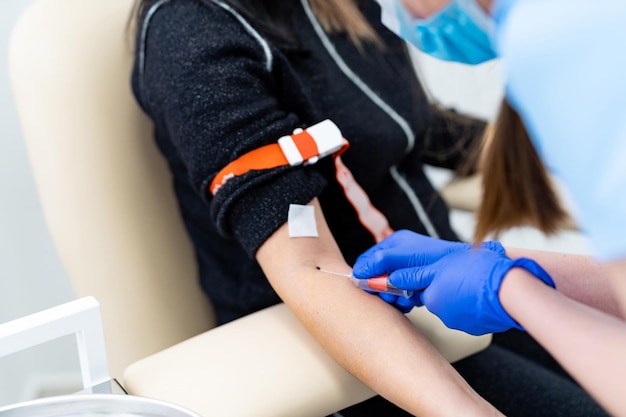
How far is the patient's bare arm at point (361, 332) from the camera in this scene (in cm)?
77

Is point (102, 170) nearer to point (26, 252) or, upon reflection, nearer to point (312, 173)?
point (312, 173)

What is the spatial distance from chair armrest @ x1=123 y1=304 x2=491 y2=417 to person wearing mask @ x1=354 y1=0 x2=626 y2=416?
0.33ft

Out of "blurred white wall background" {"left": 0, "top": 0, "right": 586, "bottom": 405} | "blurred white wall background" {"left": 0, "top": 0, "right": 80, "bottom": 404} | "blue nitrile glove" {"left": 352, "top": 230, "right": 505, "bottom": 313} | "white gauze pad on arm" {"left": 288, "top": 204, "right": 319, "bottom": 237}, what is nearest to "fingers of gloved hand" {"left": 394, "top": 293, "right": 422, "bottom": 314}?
"blue nitrile glove" {"left": 352, "top": 230, "right": 505, "bottom": 313}

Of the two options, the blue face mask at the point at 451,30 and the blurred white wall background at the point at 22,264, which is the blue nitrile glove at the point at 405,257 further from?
the blurred white wall background at the point at 22,264

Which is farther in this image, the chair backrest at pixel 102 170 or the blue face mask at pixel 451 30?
the chair backrest at pixel 102 170

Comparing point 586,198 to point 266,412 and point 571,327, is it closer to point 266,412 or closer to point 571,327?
point 571,327

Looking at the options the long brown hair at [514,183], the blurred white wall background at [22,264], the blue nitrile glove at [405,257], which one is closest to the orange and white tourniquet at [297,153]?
the blue nitrile glove at [405,257]

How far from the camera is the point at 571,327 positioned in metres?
0.62

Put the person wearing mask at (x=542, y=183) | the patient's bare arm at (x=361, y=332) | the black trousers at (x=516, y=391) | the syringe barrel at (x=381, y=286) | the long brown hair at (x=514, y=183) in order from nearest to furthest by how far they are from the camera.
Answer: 1. the person wearing mask at (x=542, y=183)
2. the long brown hair at (x=514, y=183)
3. the patient's bare arm at (x=361, y=332)
4. the syringe barrel at (x=381, y=286)
5. the black trousers at (x=516, y=391)

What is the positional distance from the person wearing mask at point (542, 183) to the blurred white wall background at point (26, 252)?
438 millimetres

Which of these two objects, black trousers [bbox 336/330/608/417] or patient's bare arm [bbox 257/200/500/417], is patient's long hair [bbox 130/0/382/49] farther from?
black trousers [bbox 336/330/608/417]

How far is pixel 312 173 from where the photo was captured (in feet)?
3.08

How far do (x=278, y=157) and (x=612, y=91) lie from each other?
1.51ft

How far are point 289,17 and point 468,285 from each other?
47cm
